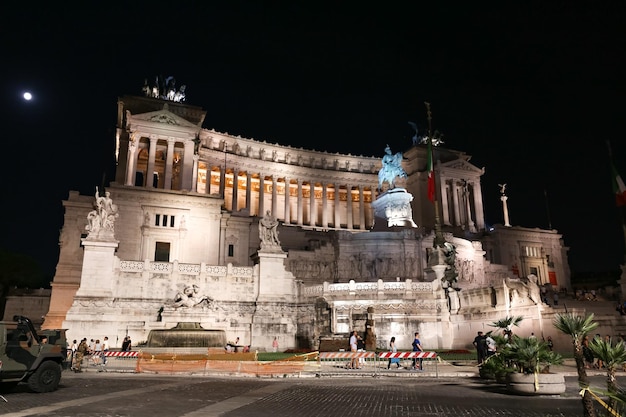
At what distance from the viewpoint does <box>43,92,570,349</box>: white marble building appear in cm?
3300

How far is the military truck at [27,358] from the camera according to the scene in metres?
14.2

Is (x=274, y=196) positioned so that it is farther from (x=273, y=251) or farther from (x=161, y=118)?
(x=273, y=251)

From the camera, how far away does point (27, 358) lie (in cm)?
1459

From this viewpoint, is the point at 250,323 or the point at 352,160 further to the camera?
the point at 352,160

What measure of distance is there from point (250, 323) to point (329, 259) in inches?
745

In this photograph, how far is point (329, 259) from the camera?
52094 millimetres

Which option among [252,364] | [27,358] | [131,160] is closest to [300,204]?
[131,160]

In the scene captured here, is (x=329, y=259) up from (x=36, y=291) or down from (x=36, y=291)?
up

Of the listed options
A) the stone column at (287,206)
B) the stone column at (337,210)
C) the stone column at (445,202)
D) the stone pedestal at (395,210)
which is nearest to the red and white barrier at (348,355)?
the stone pedestal at (395,210)

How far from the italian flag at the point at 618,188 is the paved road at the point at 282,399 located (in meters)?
24.9

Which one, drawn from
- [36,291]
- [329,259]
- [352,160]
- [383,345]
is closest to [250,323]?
[383,345]

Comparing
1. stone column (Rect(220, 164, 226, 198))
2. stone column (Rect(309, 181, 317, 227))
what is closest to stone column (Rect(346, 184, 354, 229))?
stone column (Rect(309, 181, 317, 227))

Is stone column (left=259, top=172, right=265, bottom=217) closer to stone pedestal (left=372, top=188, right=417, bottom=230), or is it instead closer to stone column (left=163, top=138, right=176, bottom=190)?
stone column (left=163, top=138, right=176, bottom=190)

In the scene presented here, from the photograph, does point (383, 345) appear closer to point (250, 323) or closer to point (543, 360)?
point (250, 323)
